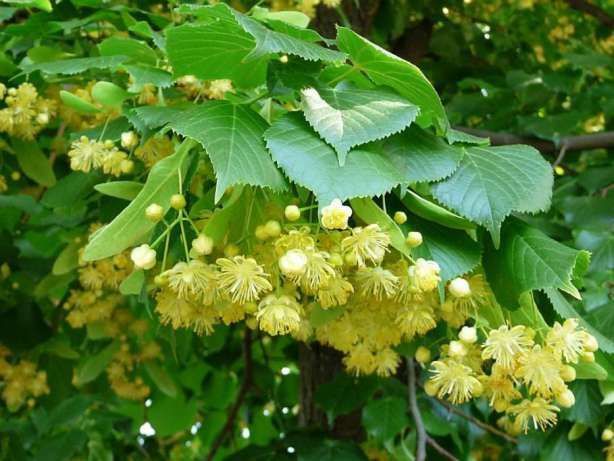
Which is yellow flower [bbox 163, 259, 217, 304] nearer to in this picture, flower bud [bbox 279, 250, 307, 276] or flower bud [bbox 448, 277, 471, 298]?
flower bud [bbox 279, 250, 307, 276]

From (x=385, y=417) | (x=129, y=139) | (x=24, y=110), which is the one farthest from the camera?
(x=385, y=417)

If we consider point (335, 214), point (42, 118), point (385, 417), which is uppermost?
point (335, 214)

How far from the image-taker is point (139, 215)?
94 centimetres

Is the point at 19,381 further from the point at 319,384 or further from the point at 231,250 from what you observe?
the point at 231,250

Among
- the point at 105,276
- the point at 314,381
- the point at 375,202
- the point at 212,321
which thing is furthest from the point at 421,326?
the point at 314,381

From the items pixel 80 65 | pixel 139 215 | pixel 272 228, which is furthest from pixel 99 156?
pixel 272 228

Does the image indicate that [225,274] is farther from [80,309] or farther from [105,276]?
[80,309]

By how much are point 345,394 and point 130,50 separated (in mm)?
916

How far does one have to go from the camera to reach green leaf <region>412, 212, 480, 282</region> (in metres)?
0.95

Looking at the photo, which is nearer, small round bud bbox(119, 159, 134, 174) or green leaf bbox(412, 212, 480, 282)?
green leaf bbox(412, 212, 480, 282)

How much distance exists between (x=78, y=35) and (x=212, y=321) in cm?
85

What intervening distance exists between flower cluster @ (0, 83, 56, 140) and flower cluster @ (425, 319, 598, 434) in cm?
79

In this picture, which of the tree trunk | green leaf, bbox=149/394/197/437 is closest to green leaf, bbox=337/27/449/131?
the tree trunk

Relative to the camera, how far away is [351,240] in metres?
→ 0.89
